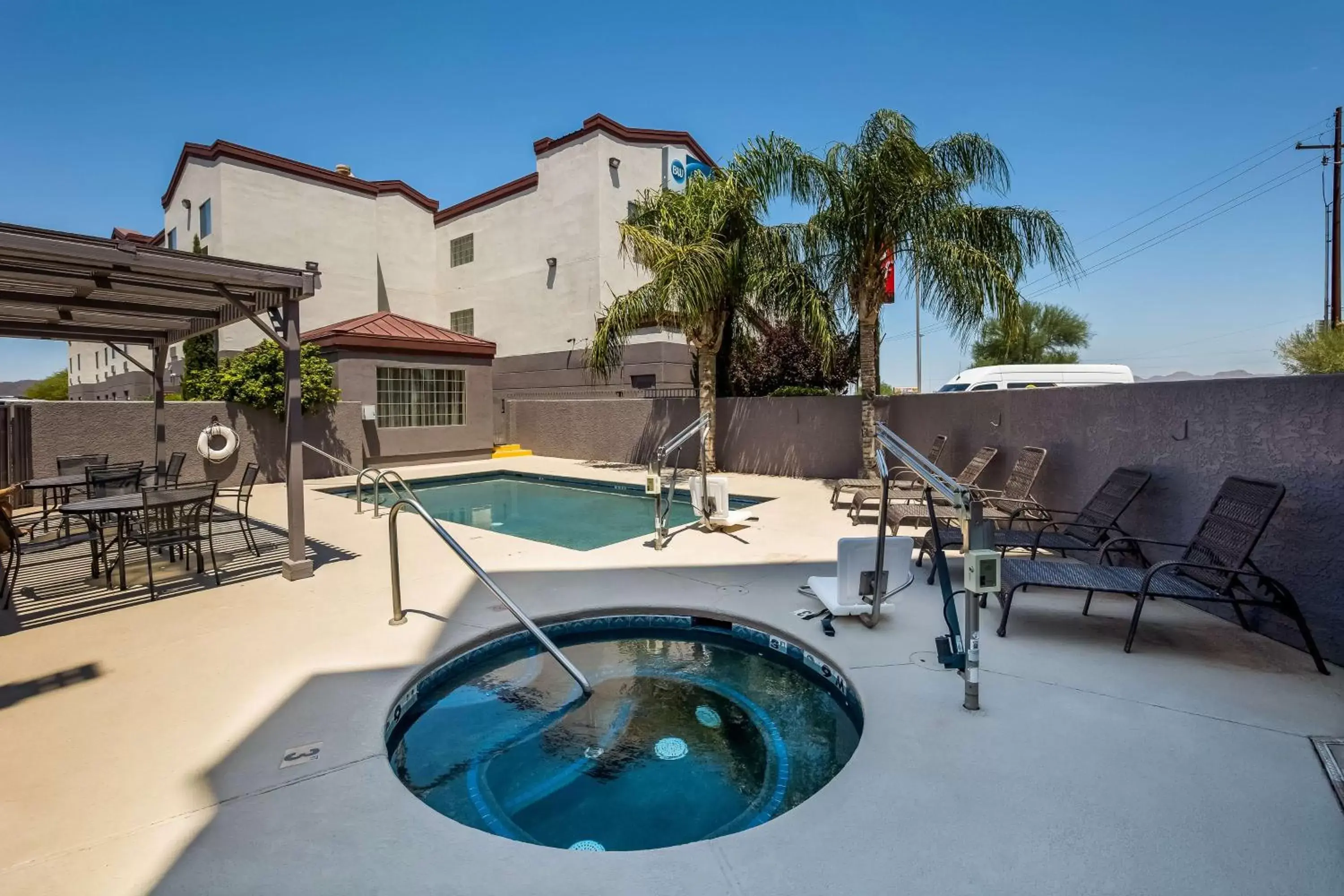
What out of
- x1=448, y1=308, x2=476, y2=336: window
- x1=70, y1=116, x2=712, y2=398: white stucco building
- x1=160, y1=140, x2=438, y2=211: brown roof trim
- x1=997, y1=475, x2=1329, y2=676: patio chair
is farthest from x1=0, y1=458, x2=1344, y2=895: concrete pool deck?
x1=448, y1=308, x2=476, y2=336: window

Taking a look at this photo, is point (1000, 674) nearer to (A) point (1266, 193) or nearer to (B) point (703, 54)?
(B) point (703, 54)

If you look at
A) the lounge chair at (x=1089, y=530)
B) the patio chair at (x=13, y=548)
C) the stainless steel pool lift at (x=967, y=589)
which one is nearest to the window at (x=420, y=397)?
the patio chair at (x=13, y=548)

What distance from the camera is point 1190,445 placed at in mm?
4859

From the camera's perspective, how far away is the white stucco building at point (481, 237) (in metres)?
19.0

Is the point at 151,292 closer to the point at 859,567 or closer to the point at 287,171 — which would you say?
the point at 859,567

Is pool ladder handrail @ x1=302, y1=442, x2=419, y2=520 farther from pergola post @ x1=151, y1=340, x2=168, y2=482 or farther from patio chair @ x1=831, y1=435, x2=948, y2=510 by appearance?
patio chair @ x1=831, y1=435, x2=948, y2=510

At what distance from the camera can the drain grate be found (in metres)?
2.47

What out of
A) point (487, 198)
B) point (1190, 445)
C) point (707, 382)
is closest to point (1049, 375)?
point (707, 382)

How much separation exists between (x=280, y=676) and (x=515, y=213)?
2029 cm

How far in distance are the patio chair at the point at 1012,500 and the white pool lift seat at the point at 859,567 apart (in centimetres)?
201

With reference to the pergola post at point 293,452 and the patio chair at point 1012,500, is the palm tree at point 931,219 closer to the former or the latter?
the patio chair at point 1012,500

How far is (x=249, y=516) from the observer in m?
8.75

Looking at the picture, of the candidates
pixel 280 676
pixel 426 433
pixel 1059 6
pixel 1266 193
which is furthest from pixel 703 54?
pixel 1266 193

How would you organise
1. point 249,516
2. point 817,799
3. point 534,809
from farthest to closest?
1. point 249,516
2. point 534,809
3. point 817,799
